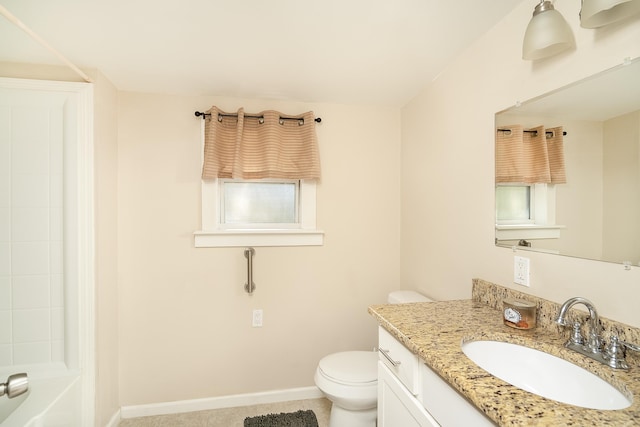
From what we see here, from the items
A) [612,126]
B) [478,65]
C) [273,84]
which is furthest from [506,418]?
[273,84]

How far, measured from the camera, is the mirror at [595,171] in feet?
3.04

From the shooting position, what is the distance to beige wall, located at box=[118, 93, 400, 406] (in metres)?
2.14

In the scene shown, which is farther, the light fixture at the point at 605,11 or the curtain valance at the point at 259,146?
the curtain valance at the point at 259,146

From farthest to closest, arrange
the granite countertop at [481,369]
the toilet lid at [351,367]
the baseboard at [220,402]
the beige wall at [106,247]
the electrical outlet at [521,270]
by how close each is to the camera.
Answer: the baseboard at [220,402]
the beige wall at [106,247]
the toilet lid at [351,367]
the electrical outlet at [521,270]
the granite countertop at [481,369]

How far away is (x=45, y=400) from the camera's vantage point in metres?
1.45

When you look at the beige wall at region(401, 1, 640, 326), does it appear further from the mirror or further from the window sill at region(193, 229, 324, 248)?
the window sill at region(193, 229, 324, 248)

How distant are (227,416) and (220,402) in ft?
0.41

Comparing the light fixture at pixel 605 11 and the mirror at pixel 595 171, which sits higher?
the light fixture at pixel 605 11

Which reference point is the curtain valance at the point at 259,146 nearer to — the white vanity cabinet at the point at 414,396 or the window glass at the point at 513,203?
the window glass at the point at 513,203

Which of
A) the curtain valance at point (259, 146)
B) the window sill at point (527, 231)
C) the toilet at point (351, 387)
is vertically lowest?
the toilet at point (351, 387)

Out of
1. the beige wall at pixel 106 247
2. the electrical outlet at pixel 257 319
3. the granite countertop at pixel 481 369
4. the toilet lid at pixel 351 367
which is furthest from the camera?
the electrical outlet at pixel 257 319

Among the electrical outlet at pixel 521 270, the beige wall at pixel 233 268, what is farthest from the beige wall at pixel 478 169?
the beige wall at pixel 233 268

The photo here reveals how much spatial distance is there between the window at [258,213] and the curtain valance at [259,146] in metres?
0.13

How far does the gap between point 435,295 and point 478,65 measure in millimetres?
1353
